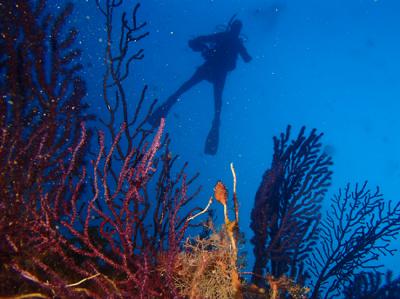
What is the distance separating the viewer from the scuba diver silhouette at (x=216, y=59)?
41.9 ft

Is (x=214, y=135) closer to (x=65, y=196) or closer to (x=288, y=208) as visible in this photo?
(x=288, y=208)

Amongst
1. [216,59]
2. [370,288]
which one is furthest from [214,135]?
[370,288]

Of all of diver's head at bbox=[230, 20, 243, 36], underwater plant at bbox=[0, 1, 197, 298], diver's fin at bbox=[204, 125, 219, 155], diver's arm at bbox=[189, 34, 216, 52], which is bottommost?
underwater plant at bbox=[0, 1, 197, 298]

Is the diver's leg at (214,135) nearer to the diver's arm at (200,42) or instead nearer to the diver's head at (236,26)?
the diver's arm at (200,42)

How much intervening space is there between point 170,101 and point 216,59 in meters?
3.83

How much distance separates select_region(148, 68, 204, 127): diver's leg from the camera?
33.6ft

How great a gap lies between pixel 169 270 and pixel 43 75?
4.42m

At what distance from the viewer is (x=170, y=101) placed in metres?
12.4

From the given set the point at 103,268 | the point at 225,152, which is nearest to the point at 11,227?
the point at 103,268

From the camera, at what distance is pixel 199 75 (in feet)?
49.1

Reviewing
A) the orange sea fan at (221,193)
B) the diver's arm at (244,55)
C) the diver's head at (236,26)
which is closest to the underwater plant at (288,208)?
the orange sea fan at (221,193)

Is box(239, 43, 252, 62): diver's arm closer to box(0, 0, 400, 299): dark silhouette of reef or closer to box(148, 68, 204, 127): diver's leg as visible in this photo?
box(148, 68, 204, 127): diver's leg

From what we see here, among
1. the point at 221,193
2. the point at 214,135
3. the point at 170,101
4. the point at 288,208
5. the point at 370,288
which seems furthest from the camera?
the point at 214,135

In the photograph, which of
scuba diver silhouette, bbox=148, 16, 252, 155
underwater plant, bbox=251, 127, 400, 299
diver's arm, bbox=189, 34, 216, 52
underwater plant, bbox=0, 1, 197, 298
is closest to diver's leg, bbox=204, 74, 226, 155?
scuba diver silhouette, bbox=148, 16, 252, 155
